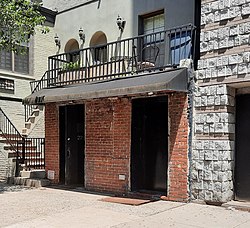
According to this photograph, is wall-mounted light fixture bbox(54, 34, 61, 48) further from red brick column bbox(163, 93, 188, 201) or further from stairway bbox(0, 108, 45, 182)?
red brick column bbox(163, 93, 188, 201)

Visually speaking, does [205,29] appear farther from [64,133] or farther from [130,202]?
[64,133]

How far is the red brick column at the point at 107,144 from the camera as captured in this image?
31.2 ft

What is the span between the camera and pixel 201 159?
802 centimetres

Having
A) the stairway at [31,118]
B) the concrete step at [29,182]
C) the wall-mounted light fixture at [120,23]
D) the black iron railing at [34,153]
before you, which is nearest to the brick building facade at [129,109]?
the wall-mounted light fixture at [120,23]

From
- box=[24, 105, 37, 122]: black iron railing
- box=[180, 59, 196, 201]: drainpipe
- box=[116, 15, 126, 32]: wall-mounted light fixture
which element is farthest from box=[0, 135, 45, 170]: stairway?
box=[180, 59, 196, 201]: drainpipe

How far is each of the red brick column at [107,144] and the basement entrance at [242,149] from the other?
9.11ft

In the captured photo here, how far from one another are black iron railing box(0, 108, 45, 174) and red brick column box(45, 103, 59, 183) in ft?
5.11

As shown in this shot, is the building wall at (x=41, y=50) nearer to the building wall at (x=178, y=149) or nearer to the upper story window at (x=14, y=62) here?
the upper story window at (x=14, y=62)

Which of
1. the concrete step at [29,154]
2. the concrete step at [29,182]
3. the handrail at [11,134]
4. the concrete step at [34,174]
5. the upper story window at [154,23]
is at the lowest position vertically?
the concrete step at [29,182]

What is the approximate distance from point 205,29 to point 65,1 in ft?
30.9

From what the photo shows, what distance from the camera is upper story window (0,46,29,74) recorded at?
15.1 m

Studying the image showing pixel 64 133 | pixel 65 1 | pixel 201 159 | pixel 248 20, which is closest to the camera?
pixel 248 20

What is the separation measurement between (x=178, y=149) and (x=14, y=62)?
9.80 meters

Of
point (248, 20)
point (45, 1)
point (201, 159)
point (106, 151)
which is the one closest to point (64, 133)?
point (106, 151)
